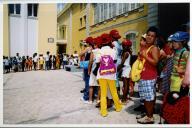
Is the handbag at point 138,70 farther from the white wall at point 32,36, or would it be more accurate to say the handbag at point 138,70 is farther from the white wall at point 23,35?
the white wall at point 32,36

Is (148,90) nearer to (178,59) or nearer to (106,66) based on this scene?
(178,59)

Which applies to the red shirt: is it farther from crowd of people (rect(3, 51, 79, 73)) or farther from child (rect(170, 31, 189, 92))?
crowd of people (rect(3, 51, 79, 73))

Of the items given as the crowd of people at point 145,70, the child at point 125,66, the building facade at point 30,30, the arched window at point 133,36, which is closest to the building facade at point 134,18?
the arched window at point 133,36

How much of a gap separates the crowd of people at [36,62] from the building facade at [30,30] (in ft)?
1.11

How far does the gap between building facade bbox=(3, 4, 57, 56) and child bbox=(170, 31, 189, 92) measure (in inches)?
456

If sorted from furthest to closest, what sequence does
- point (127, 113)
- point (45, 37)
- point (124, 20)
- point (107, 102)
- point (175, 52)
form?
point (45, 37) < point (124, 20) < point (107, 102) < point (127, 113) < point (175, 52)

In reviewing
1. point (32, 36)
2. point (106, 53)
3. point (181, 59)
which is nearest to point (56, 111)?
point (106, 53)

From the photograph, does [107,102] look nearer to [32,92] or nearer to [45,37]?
[32,92]

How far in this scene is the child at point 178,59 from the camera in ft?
13.2

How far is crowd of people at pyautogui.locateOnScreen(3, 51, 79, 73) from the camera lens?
1505 cm

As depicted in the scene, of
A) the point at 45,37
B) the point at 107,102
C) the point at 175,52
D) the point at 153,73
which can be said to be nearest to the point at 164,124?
the point at 153,73

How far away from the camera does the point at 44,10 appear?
17781 millimetres

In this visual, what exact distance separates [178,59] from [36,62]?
12.3m

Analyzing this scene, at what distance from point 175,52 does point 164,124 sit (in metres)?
0.99
